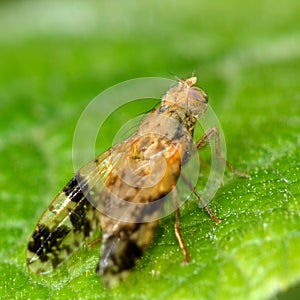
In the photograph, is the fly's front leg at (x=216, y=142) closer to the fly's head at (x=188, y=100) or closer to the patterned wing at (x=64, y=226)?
the fly's head at (x=188, y=100)

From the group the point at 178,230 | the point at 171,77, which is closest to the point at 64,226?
the point at 178,230

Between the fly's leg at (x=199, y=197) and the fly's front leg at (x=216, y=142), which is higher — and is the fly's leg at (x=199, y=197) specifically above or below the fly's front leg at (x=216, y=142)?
below

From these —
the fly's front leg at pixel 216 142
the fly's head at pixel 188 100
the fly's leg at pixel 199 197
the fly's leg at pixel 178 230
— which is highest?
the fly's head at pixel 188 100

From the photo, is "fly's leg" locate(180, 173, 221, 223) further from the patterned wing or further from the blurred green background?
the patterned wing

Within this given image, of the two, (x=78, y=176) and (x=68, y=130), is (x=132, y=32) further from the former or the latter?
(x=78, y=176)

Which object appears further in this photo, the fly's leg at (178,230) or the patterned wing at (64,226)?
the patterned wing at (64,226)

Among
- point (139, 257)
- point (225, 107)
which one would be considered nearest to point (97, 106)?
point (225, 107)

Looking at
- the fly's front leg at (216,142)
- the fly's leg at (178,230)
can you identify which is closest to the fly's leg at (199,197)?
the fly's leg at (178,230)

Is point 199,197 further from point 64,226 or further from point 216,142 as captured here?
point 64,226
